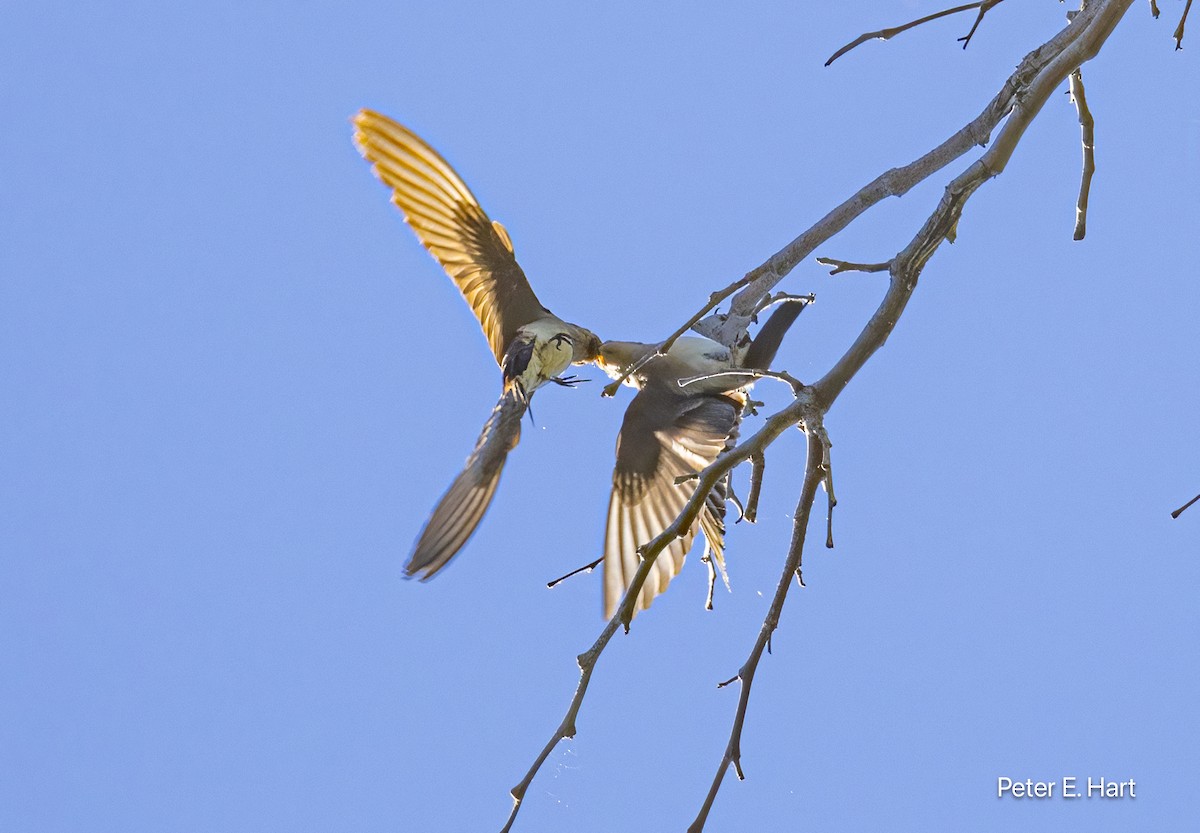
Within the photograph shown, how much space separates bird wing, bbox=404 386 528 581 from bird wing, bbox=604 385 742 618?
839 mm

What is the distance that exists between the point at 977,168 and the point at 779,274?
28.8 inches

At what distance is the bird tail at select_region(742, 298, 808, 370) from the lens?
4.20 m

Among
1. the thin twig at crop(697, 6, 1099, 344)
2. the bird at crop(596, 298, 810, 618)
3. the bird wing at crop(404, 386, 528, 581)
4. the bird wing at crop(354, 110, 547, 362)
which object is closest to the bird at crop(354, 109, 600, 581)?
the bird wing at crop(354, 110, 547, 362)

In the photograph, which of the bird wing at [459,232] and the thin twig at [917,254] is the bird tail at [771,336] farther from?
the thin twig at [917,254]

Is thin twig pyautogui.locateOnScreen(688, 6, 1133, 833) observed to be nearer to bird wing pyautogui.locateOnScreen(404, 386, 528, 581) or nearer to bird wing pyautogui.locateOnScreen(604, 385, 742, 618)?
bird wing pyautogui.locateOnScreen(404, 386, 528, 581)

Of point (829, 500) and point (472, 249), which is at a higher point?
point (472, 249)

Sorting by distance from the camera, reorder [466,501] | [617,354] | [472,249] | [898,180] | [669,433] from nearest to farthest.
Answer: [466,501], [898,180], [669,433], [617,354], [472,249]

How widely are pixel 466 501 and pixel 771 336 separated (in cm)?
151

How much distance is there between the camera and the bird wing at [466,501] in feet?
9.40

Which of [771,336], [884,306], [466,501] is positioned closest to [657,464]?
[771,336]

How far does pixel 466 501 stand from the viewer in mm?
3004

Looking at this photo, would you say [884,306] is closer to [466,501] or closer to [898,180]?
[898,180]

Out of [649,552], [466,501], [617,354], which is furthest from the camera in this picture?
[617,354]

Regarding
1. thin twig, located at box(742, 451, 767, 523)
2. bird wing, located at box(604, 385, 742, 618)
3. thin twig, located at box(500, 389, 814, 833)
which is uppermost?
bird wing, located at box(604, 385, 742, 618)
